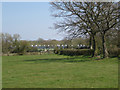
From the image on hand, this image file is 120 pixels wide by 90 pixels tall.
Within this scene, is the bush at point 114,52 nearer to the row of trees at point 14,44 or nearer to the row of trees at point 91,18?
the row of trees at point 91,18

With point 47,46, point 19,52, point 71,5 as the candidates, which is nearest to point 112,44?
point 71,5

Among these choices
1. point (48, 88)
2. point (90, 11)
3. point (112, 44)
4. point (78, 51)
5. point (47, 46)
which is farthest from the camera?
point (47, 46)

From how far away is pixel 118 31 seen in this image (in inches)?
1216

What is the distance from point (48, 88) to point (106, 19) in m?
21.2

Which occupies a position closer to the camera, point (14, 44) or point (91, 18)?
point (91, 18)

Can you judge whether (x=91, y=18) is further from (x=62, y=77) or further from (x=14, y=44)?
(x=14, y=44)

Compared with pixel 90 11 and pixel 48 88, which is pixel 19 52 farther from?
pixel 48 88

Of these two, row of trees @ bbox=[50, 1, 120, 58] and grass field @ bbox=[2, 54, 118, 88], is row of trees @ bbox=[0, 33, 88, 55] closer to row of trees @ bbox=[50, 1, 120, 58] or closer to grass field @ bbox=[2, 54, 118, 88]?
row of trees @ bbox=[50, 1, 120, 58]

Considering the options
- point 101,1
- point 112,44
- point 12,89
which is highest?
point 101,1

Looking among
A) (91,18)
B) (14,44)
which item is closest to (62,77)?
(91,18)

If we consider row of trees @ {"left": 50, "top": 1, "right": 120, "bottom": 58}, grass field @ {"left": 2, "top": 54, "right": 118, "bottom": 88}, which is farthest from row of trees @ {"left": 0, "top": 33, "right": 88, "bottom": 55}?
grass field @ {"left": 2, "top": 54, "right": 118, "bottom": 88}

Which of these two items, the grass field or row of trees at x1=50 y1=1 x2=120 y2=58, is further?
row of trees at x1=50 y1=1 x2=120 y2=58

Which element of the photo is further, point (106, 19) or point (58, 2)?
point (58, 2)

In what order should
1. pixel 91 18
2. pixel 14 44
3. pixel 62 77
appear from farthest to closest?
1. pixel 14 44
2. pixel 91 18
3. pixel 62 77
